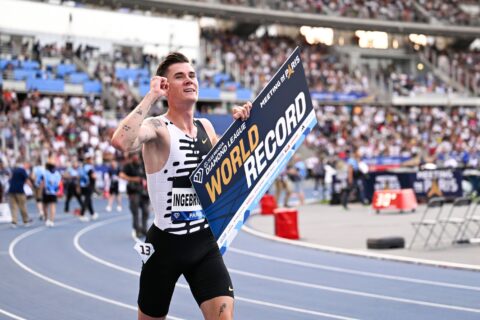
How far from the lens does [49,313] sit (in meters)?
9.84

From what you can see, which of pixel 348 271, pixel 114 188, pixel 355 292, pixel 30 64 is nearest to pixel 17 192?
pixel 114 188

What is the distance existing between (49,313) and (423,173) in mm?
19012

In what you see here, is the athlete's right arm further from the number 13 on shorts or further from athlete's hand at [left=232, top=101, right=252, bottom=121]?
the number 13 on shorts

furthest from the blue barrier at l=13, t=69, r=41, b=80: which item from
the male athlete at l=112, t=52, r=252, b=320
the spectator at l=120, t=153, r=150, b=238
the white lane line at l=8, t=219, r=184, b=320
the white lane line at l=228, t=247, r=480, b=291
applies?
the male athlete at l=112, t=52, r=252, b=320

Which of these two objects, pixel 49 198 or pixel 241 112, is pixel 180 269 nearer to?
pixel 241 112

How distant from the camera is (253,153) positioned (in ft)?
16.2

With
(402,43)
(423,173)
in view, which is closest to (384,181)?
(423,173)

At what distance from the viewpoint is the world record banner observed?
4.79 m

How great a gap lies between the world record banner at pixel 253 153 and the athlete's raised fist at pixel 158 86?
1.45 ft

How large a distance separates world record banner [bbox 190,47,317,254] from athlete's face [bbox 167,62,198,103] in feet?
1.07

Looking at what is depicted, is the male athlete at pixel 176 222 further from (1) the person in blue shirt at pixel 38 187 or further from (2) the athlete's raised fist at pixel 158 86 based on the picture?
(1) the person in blue shirt at pixel 38 187

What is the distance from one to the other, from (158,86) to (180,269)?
3.59ft

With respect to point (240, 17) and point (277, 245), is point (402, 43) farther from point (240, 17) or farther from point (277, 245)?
point (277, 245)

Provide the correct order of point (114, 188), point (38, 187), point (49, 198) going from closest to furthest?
point (49, 198)
point (38, 187)
point (114, 188)
